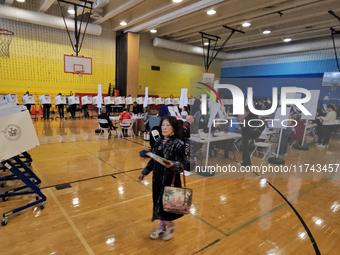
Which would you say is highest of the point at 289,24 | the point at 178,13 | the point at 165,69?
the point at 289,24

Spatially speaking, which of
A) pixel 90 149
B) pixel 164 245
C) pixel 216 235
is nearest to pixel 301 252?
pixel 216 235

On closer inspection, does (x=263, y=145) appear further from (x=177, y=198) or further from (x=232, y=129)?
(x=177, y=198)

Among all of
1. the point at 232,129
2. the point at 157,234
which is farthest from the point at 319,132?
the point at 157,234

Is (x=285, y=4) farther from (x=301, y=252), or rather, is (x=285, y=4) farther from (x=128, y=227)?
(x=128, y=227)

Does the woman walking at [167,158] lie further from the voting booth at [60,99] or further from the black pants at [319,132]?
the voting booth at [60,99]

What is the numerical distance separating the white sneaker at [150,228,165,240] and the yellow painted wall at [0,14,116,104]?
12187 mm

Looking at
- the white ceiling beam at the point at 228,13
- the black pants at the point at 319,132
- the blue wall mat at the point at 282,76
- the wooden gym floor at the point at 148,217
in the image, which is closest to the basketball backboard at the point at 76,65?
the white ceiling beam at the point at 228,13

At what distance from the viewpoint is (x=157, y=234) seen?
2.43 m

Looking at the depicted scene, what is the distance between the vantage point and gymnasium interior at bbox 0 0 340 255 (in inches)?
96.8

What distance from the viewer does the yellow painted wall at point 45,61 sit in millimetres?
11141

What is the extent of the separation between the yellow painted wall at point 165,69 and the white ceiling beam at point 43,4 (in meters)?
6.36

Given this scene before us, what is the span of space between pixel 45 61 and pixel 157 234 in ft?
42.1

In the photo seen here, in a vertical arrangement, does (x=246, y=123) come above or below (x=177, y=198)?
above

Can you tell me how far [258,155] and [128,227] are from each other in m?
4.84
